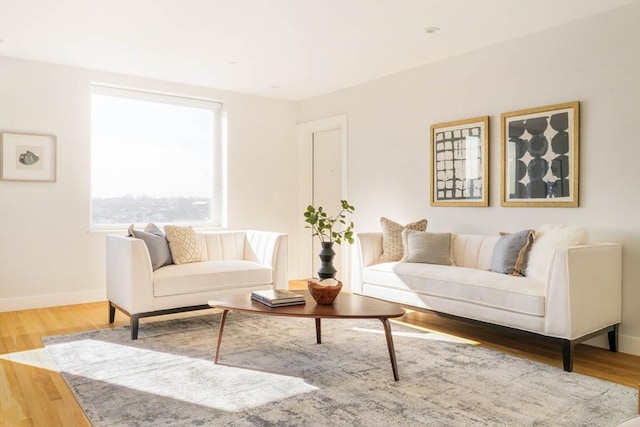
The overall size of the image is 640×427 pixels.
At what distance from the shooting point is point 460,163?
4.59m

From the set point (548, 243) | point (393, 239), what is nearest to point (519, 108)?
point (548, 243)

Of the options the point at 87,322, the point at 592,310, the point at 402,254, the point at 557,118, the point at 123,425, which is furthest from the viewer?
the point at 402,254

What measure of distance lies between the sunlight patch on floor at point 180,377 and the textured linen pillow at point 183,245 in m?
1.06

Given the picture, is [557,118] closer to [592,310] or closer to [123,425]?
[592,310]

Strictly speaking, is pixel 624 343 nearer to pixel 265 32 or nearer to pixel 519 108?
pixel 519 108

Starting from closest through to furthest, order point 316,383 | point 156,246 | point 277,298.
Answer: point 316,383 < point 277,298 < point 156,246

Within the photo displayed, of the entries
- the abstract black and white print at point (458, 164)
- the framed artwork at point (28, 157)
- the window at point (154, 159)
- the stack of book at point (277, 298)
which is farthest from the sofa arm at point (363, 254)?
the framed artwork at point (28, 157)

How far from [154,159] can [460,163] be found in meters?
3.44

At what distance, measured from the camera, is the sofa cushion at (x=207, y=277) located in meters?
3.81

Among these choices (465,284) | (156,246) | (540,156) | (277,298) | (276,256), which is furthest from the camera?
(276,256)

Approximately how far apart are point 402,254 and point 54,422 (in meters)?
3.12

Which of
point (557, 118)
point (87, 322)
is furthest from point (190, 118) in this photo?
point (557, 118)

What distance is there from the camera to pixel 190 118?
19.4ft

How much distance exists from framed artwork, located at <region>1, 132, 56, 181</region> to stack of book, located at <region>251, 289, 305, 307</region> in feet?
9.72
